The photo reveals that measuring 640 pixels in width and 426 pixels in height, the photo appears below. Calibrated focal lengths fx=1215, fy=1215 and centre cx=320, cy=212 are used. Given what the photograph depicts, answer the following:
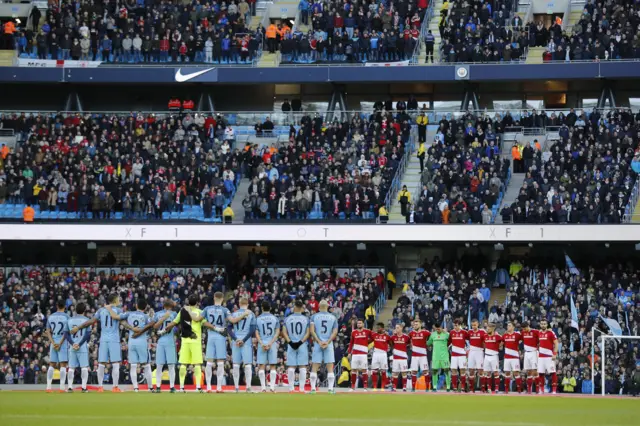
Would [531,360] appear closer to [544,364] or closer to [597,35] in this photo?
[544,364]

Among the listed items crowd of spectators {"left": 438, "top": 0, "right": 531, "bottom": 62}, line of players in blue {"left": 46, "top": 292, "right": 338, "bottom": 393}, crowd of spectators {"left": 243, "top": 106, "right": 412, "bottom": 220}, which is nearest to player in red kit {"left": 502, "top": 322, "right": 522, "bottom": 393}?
line of players in blue {"left": 46, "top": 292, "right": 338, "bottom": 393}

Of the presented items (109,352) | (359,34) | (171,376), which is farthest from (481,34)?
(171,376)

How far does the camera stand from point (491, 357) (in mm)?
26031

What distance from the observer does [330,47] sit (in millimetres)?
46125

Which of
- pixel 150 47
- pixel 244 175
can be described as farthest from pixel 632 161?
pixel 150 47

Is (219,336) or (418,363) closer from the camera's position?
(219,336)

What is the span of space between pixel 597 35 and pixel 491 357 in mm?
21130

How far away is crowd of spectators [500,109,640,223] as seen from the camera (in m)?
36.2

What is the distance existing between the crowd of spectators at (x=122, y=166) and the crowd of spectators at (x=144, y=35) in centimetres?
302

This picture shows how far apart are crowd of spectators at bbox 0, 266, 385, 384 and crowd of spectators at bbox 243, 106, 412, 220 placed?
6.58 feet

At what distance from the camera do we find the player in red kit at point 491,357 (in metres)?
26.0

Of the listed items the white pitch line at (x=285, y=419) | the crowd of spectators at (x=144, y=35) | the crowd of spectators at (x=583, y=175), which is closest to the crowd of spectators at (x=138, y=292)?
the crowd of spectators at (x=583, y=175)

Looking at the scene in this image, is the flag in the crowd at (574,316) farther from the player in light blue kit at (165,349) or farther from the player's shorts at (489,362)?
the player in light blue kit at (165,349)

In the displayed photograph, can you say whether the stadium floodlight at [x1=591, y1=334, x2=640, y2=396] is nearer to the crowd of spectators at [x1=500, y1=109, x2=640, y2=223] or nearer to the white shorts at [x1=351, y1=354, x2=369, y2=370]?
the white shorts at [x1=351, y1=354, x2=369, y2=370]
